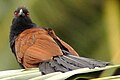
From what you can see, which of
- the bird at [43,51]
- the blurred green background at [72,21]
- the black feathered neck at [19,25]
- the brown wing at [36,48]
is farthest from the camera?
the black feathered neck at [19,25]

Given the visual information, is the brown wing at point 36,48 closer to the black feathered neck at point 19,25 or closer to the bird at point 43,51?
the bird at point 43,51

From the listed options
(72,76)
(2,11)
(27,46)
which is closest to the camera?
(72,76)

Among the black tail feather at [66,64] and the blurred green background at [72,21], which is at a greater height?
the blurred green background at [72,21]

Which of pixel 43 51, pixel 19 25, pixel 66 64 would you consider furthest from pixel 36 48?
pixel 19 25

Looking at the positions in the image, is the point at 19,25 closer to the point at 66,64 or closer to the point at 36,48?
the point at 36,48

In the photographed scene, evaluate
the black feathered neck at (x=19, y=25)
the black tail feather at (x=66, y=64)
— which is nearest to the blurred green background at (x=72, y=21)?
the black feathered neck at (x=19, y=25)

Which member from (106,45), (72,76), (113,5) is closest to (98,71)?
(72,76)

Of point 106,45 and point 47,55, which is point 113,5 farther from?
point 47,55

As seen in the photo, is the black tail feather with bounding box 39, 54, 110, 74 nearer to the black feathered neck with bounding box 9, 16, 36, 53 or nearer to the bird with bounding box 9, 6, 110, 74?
the bird with bounding box 9, 6, 110, 74
